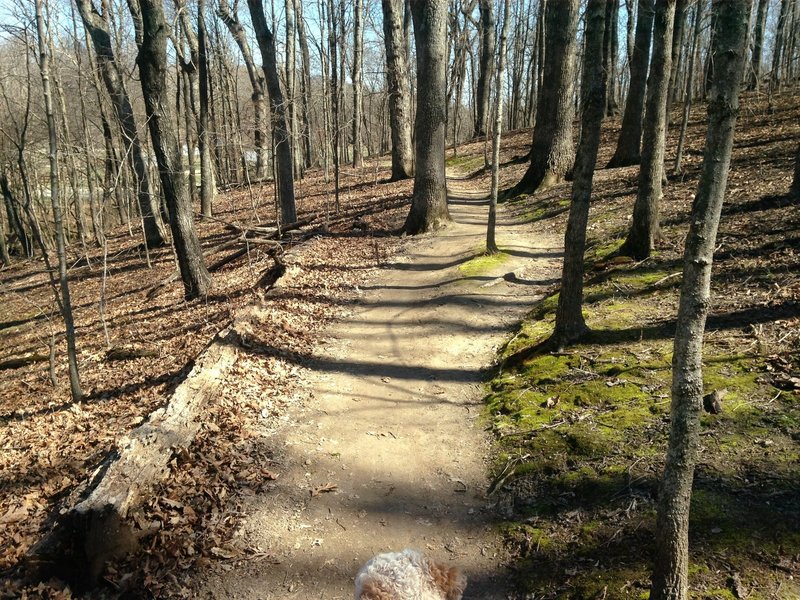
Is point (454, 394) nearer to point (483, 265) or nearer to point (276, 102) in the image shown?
point (483, 265)

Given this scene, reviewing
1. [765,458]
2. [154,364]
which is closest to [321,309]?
[154,364]

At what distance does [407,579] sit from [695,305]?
2.09 meters

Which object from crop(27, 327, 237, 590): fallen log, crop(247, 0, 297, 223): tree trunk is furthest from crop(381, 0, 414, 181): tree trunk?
crop(27, 327, 237, 590): fallen log

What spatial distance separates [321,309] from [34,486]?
16.4ft

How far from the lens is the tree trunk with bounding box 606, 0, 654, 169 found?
1315 centimetres

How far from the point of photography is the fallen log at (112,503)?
153 inches

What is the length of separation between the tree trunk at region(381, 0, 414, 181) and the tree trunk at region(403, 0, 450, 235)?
6165 millimetres

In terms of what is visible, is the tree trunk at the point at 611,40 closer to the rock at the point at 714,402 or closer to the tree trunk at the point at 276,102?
the tree trunk at the point at 276,102

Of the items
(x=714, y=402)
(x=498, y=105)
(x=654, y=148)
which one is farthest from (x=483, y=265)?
(x=714, y=402)

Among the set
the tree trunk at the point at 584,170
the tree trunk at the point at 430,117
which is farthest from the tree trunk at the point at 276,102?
the tree trunk at the point at 584,170

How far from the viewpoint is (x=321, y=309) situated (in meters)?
9.27

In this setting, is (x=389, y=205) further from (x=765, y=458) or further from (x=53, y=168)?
(x=765, y=458)

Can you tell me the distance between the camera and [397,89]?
18.7m

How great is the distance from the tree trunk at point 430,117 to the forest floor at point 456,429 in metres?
2.24
